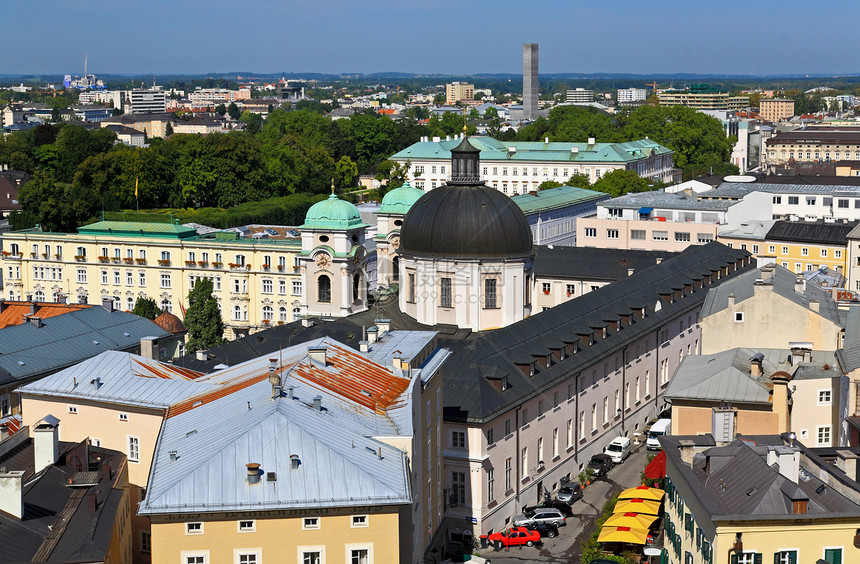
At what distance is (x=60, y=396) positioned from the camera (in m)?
39.4

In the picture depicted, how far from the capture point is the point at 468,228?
56.5 meters

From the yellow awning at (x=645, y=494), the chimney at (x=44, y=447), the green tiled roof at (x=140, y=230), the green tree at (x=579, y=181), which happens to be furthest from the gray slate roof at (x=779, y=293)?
the green tree at (x=579, y=181)

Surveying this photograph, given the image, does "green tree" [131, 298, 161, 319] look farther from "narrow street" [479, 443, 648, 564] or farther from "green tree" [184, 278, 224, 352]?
"narrow street" [479, 443, 648, 564]

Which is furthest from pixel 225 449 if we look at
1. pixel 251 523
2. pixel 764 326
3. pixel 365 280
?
pixel 365 280

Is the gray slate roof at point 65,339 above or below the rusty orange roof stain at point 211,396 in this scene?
below

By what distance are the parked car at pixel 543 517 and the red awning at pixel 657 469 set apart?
367cm

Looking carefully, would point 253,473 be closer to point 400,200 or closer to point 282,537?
point 282,537

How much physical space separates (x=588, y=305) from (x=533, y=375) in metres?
10.2

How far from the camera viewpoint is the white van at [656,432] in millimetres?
57438

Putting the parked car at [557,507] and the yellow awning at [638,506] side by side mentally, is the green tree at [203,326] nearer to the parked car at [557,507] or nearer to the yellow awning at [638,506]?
the parked car at [557,507]

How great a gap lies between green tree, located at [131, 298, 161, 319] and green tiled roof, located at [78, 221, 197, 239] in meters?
6.77

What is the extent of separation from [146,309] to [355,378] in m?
44.1

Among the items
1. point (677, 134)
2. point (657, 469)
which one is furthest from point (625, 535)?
point (677, 134)

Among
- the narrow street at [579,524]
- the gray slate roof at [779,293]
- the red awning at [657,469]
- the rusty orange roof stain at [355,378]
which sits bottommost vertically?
the narrow street at [579,524]
